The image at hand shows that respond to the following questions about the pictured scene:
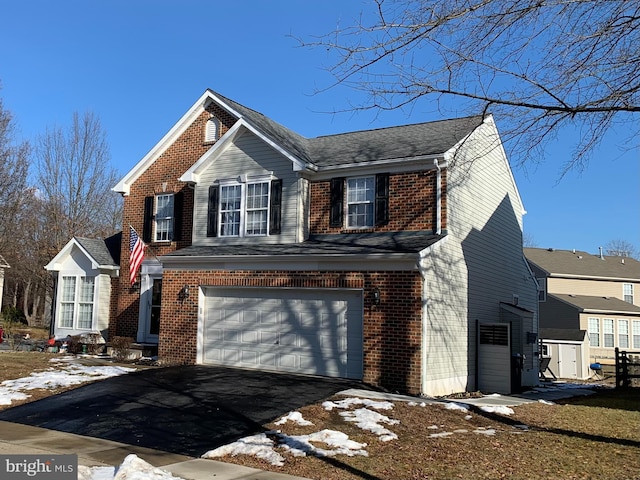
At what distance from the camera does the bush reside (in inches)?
727

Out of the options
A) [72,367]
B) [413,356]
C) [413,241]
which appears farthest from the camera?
[72,367]

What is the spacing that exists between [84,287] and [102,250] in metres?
1.54

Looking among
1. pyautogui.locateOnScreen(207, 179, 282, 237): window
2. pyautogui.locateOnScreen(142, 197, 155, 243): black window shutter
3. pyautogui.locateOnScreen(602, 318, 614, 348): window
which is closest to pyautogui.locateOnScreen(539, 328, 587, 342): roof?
pyautogui.locateOnScreen(602, 318, 614, 348): window

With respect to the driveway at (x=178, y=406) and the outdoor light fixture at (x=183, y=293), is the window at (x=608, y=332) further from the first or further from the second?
the outdoor light fixture at (x=183, y=293)

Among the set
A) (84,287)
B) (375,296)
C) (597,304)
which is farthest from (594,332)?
(84,287)

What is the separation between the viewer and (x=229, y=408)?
11.1 metres

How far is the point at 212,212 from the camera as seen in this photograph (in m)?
18.5

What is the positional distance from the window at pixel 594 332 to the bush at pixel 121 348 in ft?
100

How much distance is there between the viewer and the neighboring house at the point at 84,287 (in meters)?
21.3

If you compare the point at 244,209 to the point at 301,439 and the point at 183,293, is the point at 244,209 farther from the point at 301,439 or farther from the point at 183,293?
the point at 301,439

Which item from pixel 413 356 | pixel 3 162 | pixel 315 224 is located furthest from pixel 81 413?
pixel 3 162

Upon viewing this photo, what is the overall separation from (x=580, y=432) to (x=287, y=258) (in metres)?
8.10

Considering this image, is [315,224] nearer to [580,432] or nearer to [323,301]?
[323,301]

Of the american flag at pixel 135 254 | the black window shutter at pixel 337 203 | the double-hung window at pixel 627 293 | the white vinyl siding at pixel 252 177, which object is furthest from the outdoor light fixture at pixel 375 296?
the double-hung window at pixel 627 293
